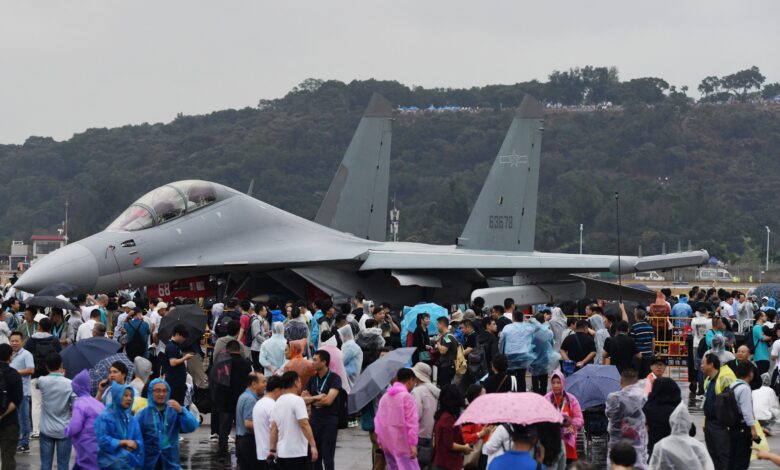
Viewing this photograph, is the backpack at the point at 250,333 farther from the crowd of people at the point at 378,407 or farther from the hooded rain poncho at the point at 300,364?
the hooded rain poncho at the point at 300,364

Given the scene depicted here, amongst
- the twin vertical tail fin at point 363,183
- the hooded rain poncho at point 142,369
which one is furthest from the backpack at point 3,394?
the twin vertical tail fin at point 363,183

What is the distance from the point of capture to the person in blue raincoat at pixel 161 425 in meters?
10.1

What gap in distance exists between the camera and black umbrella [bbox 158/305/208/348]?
15.1m

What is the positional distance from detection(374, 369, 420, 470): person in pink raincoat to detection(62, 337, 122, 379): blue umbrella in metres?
3.64

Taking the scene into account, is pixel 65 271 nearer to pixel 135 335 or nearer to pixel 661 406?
pixel 135 335

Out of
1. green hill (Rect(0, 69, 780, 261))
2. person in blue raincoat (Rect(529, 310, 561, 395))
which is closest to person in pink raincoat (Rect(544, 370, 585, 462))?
person in blue raincoat (Rect(529, 310, 561, 395))

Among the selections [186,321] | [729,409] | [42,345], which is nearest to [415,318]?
[186,321]

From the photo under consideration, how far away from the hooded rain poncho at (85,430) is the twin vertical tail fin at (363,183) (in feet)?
71.7

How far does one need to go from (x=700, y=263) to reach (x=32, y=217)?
98777mm

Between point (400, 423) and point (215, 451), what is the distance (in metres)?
4.23

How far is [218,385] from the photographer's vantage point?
13023mm

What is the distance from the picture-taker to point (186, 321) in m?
15.5

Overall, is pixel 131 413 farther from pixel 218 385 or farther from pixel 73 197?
pixel 73 197

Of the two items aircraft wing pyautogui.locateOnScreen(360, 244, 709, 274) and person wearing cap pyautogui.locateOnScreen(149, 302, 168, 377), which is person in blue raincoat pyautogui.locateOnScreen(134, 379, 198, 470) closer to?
person wearing cap pyautogui.locateOnScreen(149, 302, 168, 377)
